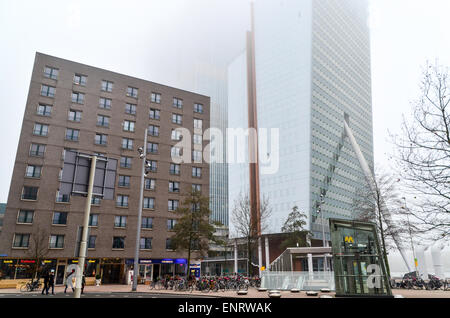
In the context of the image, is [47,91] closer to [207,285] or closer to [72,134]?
[72,134]

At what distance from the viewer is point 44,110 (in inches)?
1766

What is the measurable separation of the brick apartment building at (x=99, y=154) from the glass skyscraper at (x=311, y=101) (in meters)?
25.4

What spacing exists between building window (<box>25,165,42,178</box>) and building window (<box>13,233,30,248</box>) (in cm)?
742

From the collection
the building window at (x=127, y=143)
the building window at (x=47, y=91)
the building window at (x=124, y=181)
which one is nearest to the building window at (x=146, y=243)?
the building window at (x=124, y=181)

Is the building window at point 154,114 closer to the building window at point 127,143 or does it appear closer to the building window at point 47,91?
the building window at point 127,143

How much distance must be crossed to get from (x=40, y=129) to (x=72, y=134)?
3.96m

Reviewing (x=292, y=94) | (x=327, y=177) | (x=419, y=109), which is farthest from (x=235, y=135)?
(x=419, y=109)

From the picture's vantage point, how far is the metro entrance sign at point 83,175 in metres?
7.42

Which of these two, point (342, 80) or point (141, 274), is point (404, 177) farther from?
point (342, 80)

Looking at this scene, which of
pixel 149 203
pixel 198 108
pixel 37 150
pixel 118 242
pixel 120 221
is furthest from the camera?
pixel 198 108

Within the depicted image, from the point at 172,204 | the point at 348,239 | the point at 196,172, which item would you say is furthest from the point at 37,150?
the point at 348,239

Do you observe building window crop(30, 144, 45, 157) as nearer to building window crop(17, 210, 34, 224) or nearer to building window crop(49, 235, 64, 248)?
building window crop(17, 210, 34, 224)

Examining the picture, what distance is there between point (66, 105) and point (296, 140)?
47.1 meters

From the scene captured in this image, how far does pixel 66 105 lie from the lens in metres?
46.2
